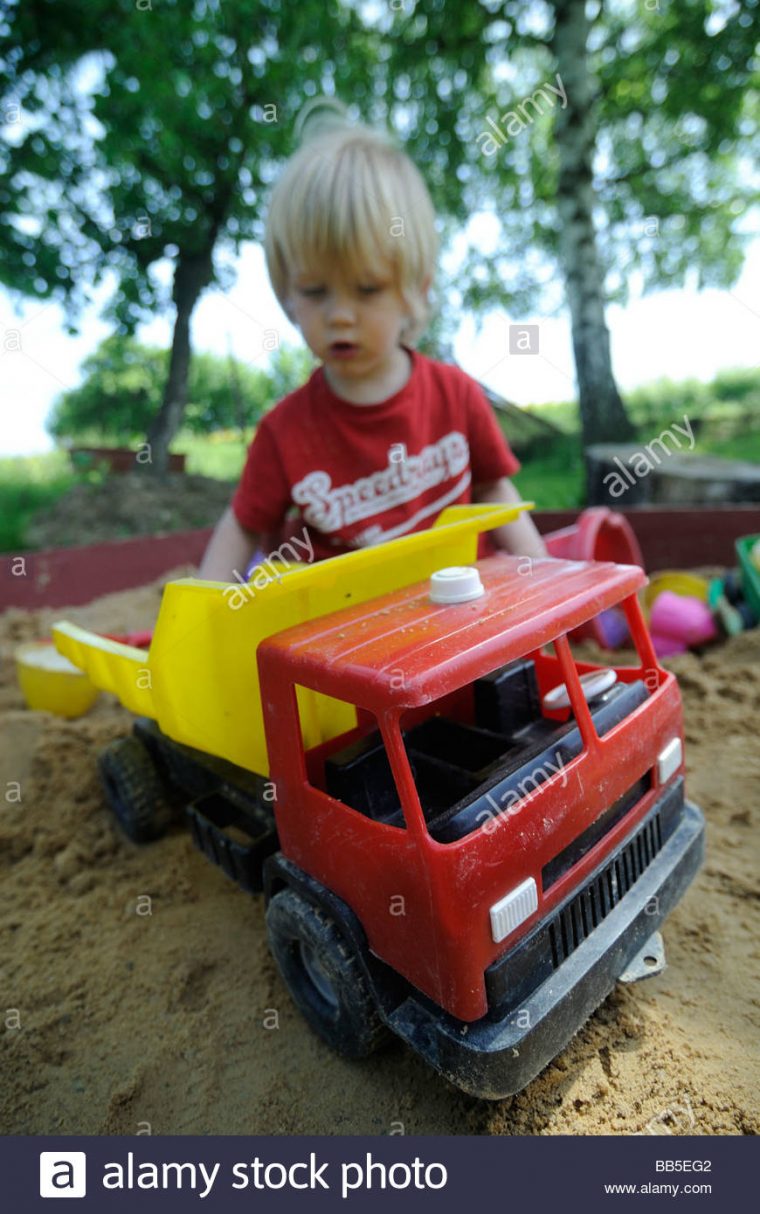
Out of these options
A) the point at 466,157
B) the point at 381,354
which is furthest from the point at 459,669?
the point at 466,157

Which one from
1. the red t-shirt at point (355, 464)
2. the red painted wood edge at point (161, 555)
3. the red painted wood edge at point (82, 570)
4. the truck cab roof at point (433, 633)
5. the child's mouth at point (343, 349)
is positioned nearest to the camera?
the truck cab roof at point (433, 633)

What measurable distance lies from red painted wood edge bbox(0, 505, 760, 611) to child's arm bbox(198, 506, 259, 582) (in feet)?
5.85

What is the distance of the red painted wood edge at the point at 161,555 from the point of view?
2.79m

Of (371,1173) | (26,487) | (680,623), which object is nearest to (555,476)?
(680,623)

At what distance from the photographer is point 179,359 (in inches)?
209

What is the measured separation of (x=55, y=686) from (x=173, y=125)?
3.72 metres

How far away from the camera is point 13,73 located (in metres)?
4.09

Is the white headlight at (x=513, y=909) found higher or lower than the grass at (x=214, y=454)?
lower

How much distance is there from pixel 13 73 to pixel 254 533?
4171 millimetres

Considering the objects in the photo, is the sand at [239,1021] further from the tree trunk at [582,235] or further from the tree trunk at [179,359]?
the tree trunk at [179,359]

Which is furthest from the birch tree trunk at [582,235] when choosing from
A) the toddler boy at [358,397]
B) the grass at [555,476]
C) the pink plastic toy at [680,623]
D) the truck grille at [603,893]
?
the truck grille at [603,893]

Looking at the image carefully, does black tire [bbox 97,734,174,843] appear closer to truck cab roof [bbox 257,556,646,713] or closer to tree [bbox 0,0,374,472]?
truck cab roof [bbox 257,556,646,713]

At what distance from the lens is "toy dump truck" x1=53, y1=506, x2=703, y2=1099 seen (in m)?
0.79

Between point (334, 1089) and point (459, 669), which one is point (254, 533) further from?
→ point (334, 1089)
